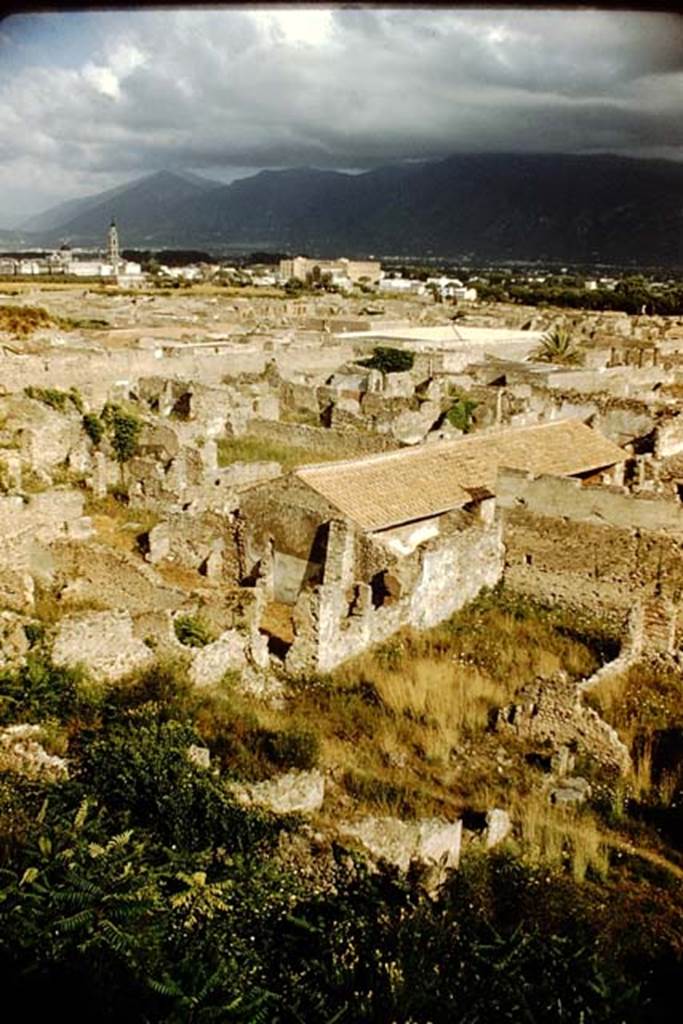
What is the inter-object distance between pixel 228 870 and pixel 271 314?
52129 millimetres

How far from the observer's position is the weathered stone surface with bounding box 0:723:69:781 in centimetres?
670

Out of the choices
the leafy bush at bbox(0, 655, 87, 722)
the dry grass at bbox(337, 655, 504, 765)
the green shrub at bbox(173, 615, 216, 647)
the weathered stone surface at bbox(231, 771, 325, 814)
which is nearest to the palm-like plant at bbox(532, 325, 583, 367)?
the dry grass at bbox(337, 655, 504, 765)

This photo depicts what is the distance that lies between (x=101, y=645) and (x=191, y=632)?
1.36 metres

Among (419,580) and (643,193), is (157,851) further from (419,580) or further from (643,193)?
(643,193)

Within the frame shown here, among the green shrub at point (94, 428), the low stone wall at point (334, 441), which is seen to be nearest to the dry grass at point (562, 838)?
the low stone wall at point (334, 441)

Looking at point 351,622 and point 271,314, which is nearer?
point 351,622

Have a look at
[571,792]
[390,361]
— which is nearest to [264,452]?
[390,361]

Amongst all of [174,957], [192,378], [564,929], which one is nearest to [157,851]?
[174,957]

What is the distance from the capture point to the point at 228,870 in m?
5.59

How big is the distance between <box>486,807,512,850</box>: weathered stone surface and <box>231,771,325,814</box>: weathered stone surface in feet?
4.24

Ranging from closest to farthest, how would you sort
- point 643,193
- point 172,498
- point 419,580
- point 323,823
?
point 323,823 → point 419,580 → point 172,498 → point 643,193

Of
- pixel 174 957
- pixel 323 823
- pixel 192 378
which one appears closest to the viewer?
pixel 174 957

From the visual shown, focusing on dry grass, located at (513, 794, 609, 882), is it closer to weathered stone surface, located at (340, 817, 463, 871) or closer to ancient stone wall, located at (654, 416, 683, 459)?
weathered stone surface, located at (340, 817, 463, 871)

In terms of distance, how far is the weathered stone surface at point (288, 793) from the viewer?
6.72 metres
